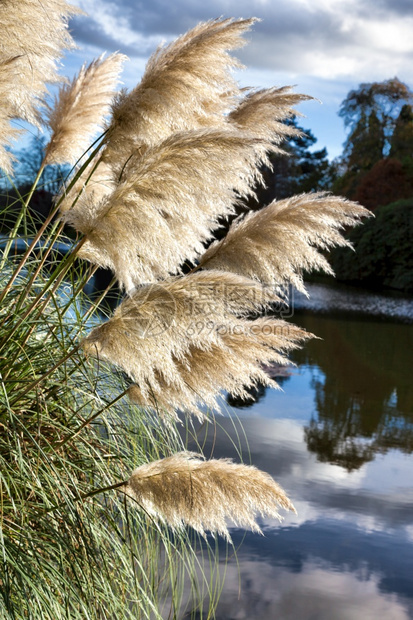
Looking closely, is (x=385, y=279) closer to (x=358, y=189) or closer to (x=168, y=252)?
(x=358, y=189)

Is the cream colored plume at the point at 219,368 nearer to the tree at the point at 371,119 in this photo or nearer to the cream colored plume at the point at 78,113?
the cream colored plume at the point at 78,113

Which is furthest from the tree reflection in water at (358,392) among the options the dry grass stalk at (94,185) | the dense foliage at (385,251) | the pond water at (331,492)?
the dense foliage at (385,251)

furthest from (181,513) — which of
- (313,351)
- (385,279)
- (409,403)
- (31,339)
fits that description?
(385,279)

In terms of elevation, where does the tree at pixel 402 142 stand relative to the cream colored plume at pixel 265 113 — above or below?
above

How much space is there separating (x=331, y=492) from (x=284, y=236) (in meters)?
2.30

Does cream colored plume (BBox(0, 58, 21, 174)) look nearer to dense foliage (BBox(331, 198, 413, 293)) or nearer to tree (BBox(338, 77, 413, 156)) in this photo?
dense foliage (BBox(331, 198, 413, 293))

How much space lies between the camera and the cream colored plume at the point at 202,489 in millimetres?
1651

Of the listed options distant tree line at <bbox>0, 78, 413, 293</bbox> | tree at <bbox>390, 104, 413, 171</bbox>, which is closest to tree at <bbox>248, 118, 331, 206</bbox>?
distant tree line at <bbox>0, 78, 413, 293</bbox>

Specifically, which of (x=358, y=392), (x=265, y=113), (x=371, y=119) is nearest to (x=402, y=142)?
(x=371, y=119)

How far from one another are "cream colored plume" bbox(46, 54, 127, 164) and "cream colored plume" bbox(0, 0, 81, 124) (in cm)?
12

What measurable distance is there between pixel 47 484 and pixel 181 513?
0.59 m

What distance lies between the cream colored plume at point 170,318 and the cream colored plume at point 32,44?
1.04 meters

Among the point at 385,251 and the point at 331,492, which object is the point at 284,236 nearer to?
the point at 331,492

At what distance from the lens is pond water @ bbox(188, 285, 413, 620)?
2.67 meters
